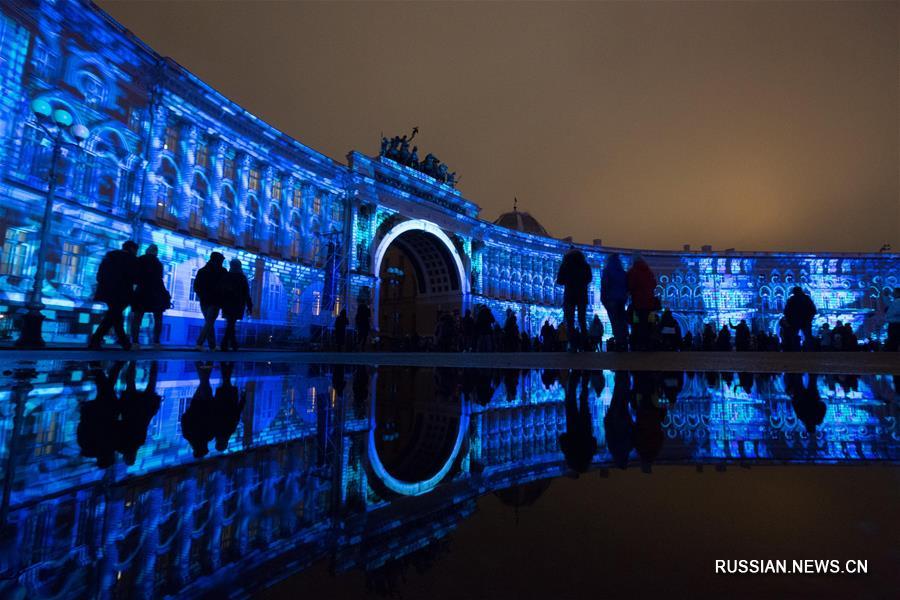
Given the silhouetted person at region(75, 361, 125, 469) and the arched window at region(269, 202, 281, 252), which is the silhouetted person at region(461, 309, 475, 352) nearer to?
the arched window at region(269, 202, 281, 252)

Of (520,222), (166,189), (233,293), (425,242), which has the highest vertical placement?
(520,222)

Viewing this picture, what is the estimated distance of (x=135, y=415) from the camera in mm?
1842

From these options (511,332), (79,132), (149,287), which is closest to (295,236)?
(79,132)

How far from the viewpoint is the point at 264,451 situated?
1.28 m

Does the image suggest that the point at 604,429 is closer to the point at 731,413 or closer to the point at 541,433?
the point at 541,433

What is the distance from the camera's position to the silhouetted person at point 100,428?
119 cm

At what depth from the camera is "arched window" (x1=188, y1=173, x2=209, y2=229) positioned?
17.7 meters

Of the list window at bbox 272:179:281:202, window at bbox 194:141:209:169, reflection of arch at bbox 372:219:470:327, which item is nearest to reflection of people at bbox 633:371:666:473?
window at bbox 194:141:209:169

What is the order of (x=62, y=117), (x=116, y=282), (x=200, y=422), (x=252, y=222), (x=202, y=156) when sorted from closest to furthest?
1. (x=200, y=422)
2. (x=116, y=282)
3. (x=62, y=117)
4. (x=202, y=156)
5. (x=252, y=222)

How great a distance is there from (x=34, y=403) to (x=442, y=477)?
1878 millimetres

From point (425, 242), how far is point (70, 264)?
19.0m

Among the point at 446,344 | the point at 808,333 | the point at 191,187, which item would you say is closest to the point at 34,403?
the point at 808,333

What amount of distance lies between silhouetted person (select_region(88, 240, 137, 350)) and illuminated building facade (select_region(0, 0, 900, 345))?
3278mm

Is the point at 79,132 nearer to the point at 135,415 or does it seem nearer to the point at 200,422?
the point at 135,415
